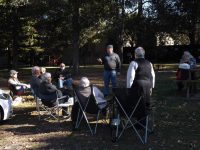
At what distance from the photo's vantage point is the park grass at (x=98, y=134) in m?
8.62

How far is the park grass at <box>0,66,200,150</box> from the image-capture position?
862 cm

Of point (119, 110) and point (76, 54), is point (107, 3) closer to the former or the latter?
point (76, 54)

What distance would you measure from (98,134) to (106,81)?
529 centimetres

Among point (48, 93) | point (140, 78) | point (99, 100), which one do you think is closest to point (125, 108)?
point (140, 78)

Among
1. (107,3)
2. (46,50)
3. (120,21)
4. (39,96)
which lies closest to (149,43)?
(120,21)

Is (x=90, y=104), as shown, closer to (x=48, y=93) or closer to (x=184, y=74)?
(x=48, y=93)

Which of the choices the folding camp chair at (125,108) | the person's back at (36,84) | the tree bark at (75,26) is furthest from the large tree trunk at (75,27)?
the folding camp chair at (125,108)

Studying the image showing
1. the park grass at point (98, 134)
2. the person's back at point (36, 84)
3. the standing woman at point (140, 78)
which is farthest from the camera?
the person's back at point (36, 84)

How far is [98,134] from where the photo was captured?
9.61 metres

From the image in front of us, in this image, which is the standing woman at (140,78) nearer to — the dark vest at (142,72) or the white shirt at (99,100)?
the dark vest at (142,72)

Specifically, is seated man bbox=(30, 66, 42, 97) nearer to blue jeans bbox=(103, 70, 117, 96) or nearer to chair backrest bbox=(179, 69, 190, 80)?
blue jeans bbox=(103, 70, 117, 96)

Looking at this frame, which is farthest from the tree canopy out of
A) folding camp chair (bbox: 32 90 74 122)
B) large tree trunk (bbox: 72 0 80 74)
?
folding camp chair (bbox: 32 90 74 122)

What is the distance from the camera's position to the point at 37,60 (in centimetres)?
4800

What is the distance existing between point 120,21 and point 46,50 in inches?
477
